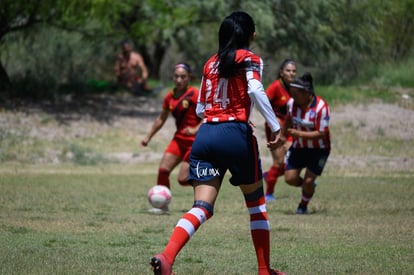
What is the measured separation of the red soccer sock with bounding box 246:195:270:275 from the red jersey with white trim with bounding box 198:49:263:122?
0.73 metres

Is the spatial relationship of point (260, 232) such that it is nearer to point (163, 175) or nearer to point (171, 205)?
point (163, 175)

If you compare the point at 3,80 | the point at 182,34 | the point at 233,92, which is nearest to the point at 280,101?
the point at 233,92

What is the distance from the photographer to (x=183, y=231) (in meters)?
6.05

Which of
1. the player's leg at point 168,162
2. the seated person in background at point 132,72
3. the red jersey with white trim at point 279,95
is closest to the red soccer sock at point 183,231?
the player's leg at point 168,162

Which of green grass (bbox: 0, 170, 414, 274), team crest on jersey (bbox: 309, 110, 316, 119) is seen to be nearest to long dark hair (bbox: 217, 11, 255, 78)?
green grass (bbox: 0, 170, 414, 274)

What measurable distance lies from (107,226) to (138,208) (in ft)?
7.33

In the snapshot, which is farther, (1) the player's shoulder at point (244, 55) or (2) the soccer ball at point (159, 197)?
(2) the soccer ball at point (159, 197)

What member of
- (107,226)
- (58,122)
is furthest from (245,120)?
(58,122)

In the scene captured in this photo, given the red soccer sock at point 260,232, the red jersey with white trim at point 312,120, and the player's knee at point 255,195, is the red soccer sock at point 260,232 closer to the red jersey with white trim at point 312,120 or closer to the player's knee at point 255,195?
the player's knee at point 255,195

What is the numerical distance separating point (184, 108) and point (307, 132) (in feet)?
6.00

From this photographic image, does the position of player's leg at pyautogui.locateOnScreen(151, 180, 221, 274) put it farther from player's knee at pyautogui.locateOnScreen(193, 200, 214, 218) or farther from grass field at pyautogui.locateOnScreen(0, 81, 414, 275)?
grass field at pyautogui.locateOnScreen(0, 81, 414, 275)

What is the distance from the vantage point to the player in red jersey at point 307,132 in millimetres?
11172

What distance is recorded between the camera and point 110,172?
17.5 m

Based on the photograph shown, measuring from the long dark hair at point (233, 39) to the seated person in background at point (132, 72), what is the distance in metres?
18.3
